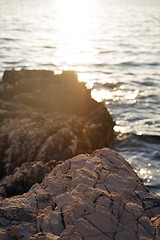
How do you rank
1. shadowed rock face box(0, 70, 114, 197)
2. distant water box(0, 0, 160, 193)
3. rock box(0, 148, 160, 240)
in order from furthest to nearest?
1. distant water box(0, 0, 160, 193)
2. shadowed rock face box(0, 70, 114, 197)
3. rock box(0, 148, 160, 240)

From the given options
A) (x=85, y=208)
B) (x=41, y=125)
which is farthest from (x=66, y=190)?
(x=41, y=125)

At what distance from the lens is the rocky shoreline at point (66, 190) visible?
22.9 ft

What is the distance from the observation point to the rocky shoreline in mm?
6965

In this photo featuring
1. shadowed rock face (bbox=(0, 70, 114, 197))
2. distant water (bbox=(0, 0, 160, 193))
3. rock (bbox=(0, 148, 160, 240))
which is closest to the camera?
rock (bbox=(0, 148, 160, 240))

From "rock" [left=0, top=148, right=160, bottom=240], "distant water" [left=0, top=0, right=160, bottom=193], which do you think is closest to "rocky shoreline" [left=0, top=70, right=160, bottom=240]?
"rock" [left=0, top=148, right=160, bottom=240]

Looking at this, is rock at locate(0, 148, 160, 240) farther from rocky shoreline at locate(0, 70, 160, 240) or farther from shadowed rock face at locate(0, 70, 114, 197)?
shadowed rock face at locate(0, 70, 114, 197)

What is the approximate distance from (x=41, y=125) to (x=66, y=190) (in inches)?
264

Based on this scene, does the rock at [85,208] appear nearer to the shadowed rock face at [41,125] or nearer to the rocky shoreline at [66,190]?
the rocky shoreline at [66,190]

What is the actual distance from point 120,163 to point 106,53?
36864 mm

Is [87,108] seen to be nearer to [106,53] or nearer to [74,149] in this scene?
[74,149]

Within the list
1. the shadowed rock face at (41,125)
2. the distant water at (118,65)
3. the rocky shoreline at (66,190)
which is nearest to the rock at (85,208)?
the rocky shoreline at (66,190)

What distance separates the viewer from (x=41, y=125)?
14773 millimetres

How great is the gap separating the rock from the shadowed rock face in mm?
2459

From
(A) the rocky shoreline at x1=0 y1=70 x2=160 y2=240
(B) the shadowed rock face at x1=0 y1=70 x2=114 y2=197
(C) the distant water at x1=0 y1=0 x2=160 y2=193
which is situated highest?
(A) the rocky shoreline at x1=0 y1=70 x2=160 y2=240
